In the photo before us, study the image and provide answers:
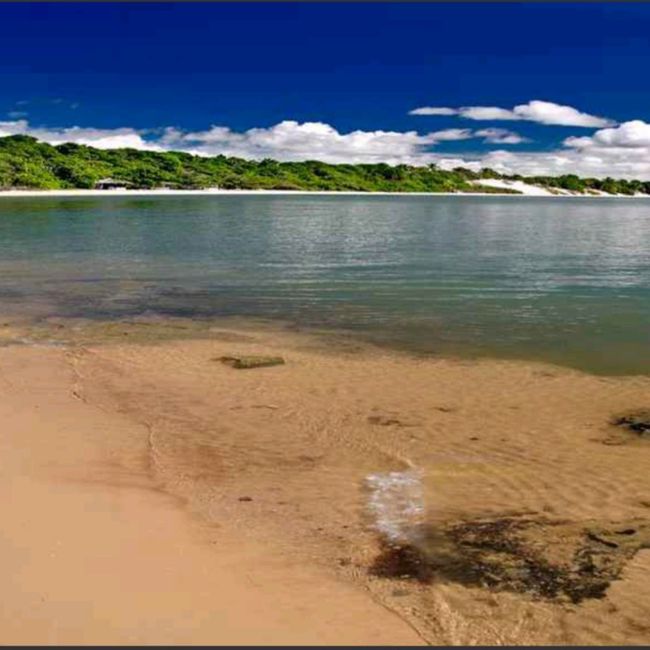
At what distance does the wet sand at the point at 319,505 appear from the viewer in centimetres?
658

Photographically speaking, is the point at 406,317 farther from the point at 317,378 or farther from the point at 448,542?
the point at 448,542

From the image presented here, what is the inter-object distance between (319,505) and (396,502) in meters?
0.98

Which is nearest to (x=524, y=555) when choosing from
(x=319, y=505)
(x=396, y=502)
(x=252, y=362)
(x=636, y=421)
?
(x=396, y=502)

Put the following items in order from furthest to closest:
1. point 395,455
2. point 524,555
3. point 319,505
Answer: point 395,455, point 319,505, point 524,555

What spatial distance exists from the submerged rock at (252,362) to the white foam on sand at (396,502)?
20.8ft

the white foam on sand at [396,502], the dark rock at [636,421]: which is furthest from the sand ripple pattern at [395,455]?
the dark rock at [636,421]

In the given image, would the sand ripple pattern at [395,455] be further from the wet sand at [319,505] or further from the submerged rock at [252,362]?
the submerged rock at [252,362]

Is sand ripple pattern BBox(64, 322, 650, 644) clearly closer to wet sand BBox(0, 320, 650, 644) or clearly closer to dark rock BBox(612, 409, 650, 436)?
wet sand BBox(0, 320, 650, 644)

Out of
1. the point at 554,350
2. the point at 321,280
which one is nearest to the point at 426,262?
the point at 321,280

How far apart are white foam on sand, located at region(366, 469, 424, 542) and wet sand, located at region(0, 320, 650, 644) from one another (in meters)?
0.04

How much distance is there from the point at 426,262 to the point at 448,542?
1126 inches

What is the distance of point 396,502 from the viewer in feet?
30.1

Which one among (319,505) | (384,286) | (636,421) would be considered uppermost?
(384,286)

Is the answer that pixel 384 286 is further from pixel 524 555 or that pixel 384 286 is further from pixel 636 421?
pixel 524 555
